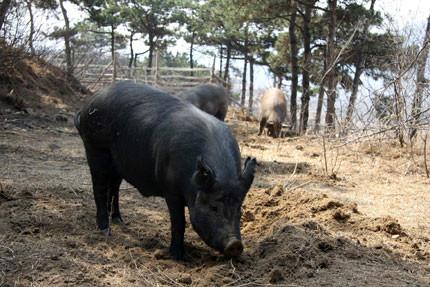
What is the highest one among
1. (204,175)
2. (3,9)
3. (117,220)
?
(3,9)

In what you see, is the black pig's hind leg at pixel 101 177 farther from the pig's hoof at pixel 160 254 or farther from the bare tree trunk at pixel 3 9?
the bare tree trunk at pixel 3 9

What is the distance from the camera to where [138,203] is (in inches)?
267

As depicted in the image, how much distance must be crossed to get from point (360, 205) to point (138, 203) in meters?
2.91

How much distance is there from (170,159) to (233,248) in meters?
0.98

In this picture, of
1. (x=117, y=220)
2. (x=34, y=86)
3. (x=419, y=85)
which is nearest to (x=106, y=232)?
(x=117, y=220)

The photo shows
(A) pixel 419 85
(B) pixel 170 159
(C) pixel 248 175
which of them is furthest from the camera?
(A) pixel 419 85

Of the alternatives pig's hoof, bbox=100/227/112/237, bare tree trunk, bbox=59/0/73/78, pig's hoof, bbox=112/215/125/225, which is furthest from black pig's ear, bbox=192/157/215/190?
bare tree trunk, bbox=59/0/73/78

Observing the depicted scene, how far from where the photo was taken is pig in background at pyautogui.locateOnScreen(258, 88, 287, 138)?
17266mm

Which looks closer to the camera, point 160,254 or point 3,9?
point 160,254

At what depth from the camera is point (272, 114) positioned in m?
17.5

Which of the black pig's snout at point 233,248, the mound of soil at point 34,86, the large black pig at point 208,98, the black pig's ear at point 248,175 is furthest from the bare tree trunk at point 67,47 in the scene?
the black pig's snout at point 233,248

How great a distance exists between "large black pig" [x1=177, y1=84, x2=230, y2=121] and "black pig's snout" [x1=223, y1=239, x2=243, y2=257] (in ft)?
33.2

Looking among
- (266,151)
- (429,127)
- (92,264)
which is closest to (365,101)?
(429,127)

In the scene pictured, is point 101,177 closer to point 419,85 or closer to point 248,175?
point 248,175
